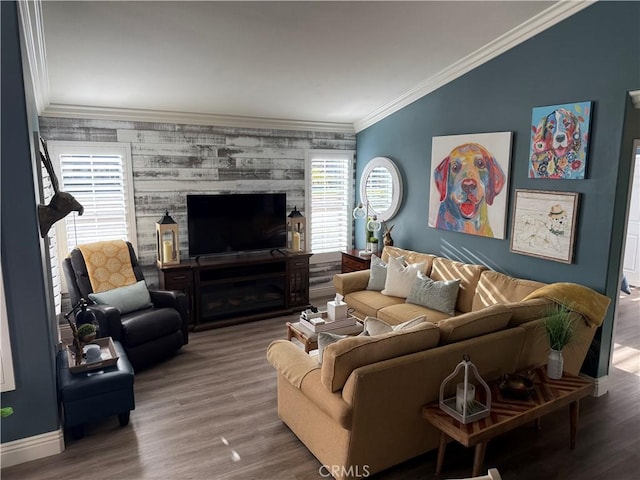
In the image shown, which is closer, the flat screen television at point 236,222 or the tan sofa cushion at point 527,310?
the tan sofa cushion at point 527,310

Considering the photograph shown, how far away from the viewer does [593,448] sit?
2.98 m

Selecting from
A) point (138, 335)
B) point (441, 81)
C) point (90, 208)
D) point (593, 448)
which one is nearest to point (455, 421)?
point (593, 448)

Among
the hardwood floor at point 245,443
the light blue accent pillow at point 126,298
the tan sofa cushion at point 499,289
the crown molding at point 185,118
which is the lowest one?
the hardwood floor at point 245,443

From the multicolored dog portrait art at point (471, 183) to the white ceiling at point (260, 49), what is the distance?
0.79m

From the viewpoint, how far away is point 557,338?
9.82 ft

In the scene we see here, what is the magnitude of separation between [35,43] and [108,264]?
2.14 meters

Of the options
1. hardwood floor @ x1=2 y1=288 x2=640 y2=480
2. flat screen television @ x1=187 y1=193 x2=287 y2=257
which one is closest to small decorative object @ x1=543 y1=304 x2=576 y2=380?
hardwood floor @ x1=2 y1=288 x2=640 y2=480

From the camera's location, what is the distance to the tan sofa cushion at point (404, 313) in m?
4.20

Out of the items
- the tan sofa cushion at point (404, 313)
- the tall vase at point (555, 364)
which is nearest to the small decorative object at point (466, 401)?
the tall vase at point (555, 364)

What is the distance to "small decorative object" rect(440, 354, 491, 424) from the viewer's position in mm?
2426

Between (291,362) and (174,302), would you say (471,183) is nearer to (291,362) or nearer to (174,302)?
(291,362)

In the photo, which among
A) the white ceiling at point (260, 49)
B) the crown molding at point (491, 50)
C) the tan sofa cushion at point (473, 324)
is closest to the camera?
the tan sofa cushion at point (473, 324)

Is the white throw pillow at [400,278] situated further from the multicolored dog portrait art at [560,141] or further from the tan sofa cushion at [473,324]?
the tan sofa cushion at [473,324]

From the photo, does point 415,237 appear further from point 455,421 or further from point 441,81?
point 455,421
